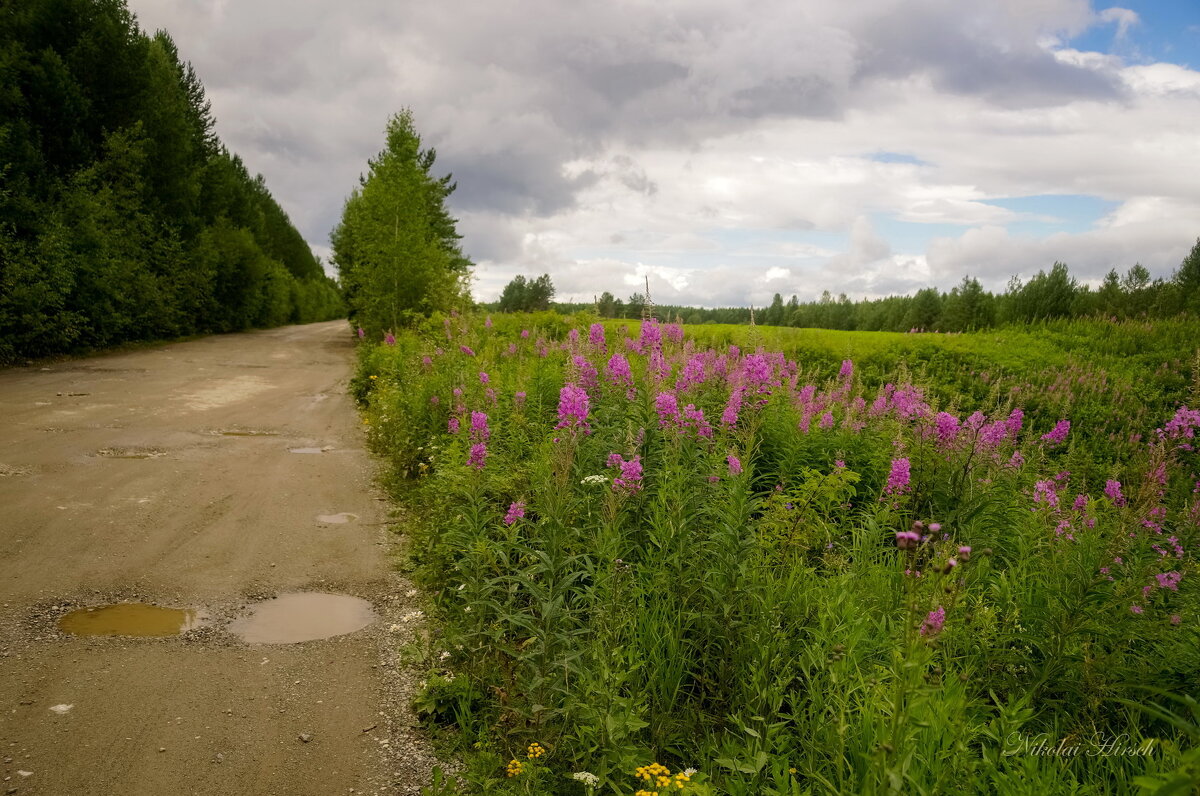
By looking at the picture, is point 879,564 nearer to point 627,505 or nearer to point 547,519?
point 627,505

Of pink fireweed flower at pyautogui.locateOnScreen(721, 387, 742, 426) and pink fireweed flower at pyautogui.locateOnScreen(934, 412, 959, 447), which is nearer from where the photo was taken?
pink fireweed flower at pyautogui.locateOnScreen(721, 387, 742, 426)

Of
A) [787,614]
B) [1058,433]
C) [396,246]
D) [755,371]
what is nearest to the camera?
[787,614]

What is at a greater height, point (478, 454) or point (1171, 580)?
point (478, 454)

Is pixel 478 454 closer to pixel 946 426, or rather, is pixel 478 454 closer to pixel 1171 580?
pixel 946 426

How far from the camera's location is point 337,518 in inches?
277

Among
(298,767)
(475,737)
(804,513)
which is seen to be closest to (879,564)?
(804,513)

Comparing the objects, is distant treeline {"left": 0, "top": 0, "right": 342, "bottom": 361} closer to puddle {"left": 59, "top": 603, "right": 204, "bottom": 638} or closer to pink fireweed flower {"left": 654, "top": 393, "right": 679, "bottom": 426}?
puddle {"left": 59, "top": 603, "right": 204, "bottom": 638}

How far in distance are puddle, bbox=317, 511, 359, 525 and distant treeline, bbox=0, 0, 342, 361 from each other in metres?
12.9

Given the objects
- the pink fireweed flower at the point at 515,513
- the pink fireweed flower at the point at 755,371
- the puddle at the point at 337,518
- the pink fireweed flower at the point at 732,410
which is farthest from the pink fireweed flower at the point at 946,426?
the puddle at the point at 337,518

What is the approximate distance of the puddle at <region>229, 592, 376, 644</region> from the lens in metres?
4.66

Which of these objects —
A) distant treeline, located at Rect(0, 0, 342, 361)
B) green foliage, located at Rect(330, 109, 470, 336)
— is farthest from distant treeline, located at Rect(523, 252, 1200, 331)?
distant treeline, located at Rect(0, 0, 342, 361)

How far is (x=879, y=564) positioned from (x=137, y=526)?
671cm

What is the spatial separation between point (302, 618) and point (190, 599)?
3.07 ft

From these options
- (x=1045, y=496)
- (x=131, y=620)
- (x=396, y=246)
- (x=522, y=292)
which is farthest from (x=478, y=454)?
(x=522, y=292)
